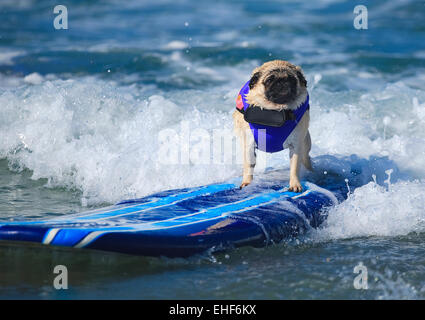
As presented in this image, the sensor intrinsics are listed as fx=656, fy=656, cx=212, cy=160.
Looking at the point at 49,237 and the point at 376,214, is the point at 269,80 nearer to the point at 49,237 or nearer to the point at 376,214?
the point at 376,214

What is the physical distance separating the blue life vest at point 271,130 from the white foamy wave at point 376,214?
720mm

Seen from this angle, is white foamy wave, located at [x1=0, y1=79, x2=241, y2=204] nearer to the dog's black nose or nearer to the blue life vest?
the blue life vest

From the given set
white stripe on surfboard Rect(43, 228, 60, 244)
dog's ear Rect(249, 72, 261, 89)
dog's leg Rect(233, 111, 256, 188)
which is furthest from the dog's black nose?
white stripe on surfboard Rect(43, 228, 60, 244)

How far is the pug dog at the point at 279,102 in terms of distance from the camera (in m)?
4.90

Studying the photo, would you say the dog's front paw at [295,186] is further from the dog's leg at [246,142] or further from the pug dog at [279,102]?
the dog's leg at [246,142]

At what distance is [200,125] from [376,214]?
3031 mm

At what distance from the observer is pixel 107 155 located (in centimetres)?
760

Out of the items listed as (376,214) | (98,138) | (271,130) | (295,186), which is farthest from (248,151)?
(98,138)

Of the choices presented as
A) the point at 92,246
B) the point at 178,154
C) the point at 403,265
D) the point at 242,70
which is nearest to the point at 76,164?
the point at 178,154

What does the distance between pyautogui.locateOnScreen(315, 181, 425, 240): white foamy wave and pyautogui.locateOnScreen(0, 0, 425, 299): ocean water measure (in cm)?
1

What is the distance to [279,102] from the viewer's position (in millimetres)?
4984

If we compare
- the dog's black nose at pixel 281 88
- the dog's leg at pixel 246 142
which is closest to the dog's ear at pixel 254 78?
the dog's black nose at pixel 281 88
